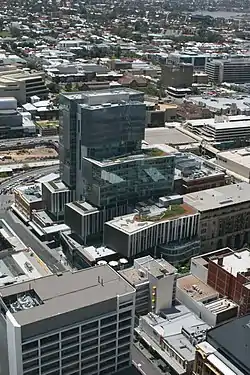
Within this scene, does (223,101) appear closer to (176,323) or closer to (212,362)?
(176,323)

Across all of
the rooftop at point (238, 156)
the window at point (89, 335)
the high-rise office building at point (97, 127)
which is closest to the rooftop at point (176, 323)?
the window at point (89, 335)

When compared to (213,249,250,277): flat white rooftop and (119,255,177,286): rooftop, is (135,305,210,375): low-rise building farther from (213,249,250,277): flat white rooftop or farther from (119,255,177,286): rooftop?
(213,249,250,277): flat white rooftop

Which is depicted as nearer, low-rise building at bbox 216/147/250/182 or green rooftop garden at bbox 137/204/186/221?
green rooftop garden at bbox 137/204/186/221

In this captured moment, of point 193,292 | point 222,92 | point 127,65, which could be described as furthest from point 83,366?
point 127,65

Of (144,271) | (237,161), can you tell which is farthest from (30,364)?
(237,161)

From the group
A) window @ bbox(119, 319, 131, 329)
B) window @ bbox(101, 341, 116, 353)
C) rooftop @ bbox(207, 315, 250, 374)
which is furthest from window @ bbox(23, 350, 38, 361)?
rooftop @ bbox(207, 315, 250, 374)

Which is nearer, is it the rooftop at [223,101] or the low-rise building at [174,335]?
the low-rise building at [174,335]

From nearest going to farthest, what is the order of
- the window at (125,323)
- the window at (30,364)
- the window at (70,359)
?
the window at (30,364), the window at (70,359), the window at (125,323)

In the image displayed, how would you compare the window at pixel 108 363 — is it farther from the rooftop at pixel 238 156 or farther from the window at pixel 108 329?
the rooftop at pixel 238 156
